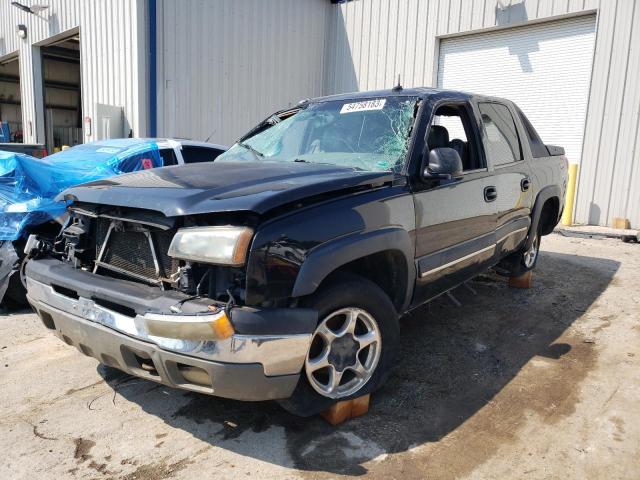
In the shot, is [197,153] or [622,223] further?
[622,223]

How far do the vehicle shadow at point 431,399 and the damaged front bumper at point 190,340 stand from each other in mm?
460

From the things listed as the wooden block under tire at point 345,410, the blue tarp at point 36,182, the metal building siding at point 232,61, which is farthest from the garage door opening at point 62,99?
the wooden block under tire at point 345,410

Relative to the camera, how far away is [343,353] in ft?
8.78

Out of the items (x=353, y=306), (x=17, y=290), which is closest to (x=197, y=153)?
(x=17, y=290)

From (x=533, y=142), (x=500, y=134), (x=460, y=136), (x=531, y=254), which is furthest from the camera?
(x=531, y=254)

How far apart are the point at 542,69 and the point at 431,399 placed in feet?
29.3

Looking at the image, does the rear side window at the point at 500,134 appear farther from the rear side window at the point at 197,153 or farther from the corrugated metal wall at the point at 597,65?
the corrugated metal wall at the point at 597,65

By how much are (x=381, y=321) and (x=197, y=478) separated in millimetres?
1208

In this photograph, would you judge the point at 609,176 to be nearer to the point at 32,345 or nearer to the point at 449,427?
the point at 449,427

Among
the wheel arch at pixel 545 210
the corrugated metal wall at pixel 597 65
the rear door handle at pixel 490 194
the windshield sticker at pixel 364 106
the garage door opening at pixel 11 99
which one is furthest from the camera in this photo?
the garage door opening at pixel 11 99

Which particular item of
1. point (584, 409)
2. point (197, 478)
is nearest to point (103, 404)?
point (197, 478)

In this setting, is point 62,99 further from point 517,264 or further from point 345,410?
point 345,410

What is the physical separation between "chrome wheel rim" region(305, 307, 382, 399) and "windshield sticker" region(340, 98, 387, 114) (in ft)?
5.00

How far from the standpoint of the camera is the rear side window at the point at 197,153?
6.08 m
